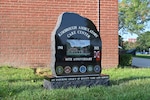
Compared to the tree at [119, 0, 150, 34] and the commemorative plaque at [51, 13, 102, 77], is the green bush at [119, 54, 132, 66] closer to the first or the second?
the commemorative plaque at [51, 13, 102, 77]

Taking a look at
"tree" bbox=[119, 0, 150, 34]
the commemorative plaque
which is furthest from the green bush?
"tree" bbox=[119, 0, 150, 34]

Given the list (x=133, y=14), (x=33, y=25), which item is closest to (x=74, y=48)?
(x=33, y=25)

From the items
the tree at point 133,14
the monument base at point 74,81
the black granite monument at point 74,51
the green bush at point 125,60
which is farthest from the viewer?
the tree at point 133,14

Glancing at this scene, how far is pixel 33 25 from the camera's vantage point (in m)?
13.8

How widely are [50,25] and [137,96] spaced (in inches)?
292

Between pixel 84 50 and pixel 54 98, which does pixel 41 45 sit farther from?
pixel 54 98

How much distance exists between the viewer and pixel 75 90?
7.71 m

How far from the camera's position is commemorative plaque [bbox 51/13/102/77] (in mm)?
8461

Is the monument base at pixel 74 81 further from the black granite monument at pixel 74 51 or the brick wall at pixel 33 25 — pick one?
the brick wall at pixel 33 25

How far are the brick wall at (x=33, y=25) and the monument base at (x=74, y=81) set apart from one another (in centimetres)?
539

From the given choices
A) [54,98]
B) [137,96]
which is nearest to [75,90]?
[54,98]

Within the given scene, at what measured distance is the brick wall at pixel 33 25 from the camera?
1360 centimetres

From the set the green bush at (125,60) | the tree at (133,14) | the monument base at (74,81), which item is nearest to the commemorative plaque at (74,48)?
the monument base at (74,81)

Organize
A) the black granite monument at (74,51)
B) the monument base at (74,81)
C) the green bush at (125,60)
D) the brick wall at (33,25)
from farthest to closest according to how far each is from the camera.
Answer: the green bush at (125,60)
the brick wall at (33,25)
the black granite monument at (74,51)
the monument base at (74,81)
